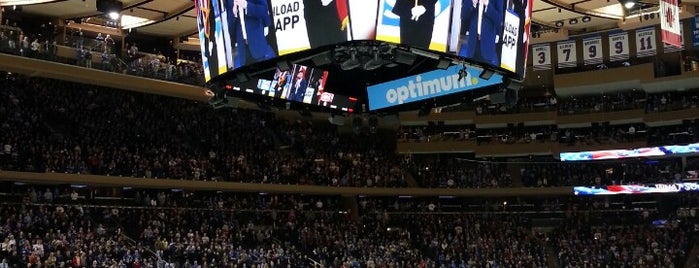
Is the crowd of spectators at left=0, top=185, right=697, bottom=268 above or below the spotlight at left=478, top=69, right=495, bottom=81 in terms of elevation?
below

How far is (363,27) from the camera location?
1266 centimetres

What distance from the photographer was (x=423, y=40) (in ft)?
42.8

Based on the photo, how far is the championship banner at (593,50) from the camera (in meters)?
39.6

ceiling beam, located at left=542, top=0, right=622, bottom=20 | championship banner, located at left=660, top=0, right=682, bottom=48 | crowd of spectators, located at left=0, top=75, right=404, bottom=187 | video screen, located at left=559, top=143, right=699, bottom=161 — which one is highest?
ceiling beam, located at left=542, top=0, right=622, bottom=20

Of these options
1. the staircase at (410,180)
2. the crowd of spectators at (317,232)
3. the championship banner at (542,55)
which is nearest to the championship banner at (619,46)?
the championship banner at (542,55)

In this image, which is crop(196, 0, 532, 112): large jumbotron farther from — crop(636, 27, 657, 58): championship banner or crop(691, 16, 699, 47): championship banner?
crop(691, 16, 699, 47): championship banner

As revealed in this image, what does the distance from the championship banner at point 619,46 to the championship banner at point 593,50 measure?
0.56 m

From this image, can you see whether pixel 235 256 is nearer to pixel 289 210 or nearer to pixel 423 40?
pixel 289 210

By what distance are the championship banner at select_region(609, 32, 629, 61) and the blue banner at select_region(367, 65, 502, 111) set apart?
2512cm

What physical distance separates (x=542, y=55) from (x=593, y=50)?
253 centimetres

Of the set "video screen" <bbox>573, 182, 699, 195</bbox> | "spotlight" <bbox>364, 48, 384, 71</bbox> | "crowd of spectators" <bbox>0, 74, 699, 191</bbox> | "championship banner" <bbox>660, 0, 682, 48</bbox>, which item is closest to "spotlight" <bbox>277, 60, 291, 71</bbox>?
"spotlight" <bbox>364, 48, 384, 71</bbox>

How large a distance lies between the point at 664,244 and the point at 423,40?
29.5m

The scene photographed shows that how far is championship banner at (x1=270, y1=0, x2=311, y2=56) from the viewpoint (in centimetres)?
1318

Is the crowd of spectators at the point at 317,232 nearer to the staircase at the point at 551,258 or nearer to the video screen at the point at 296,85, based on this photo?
the staircase at the point at 551,258
